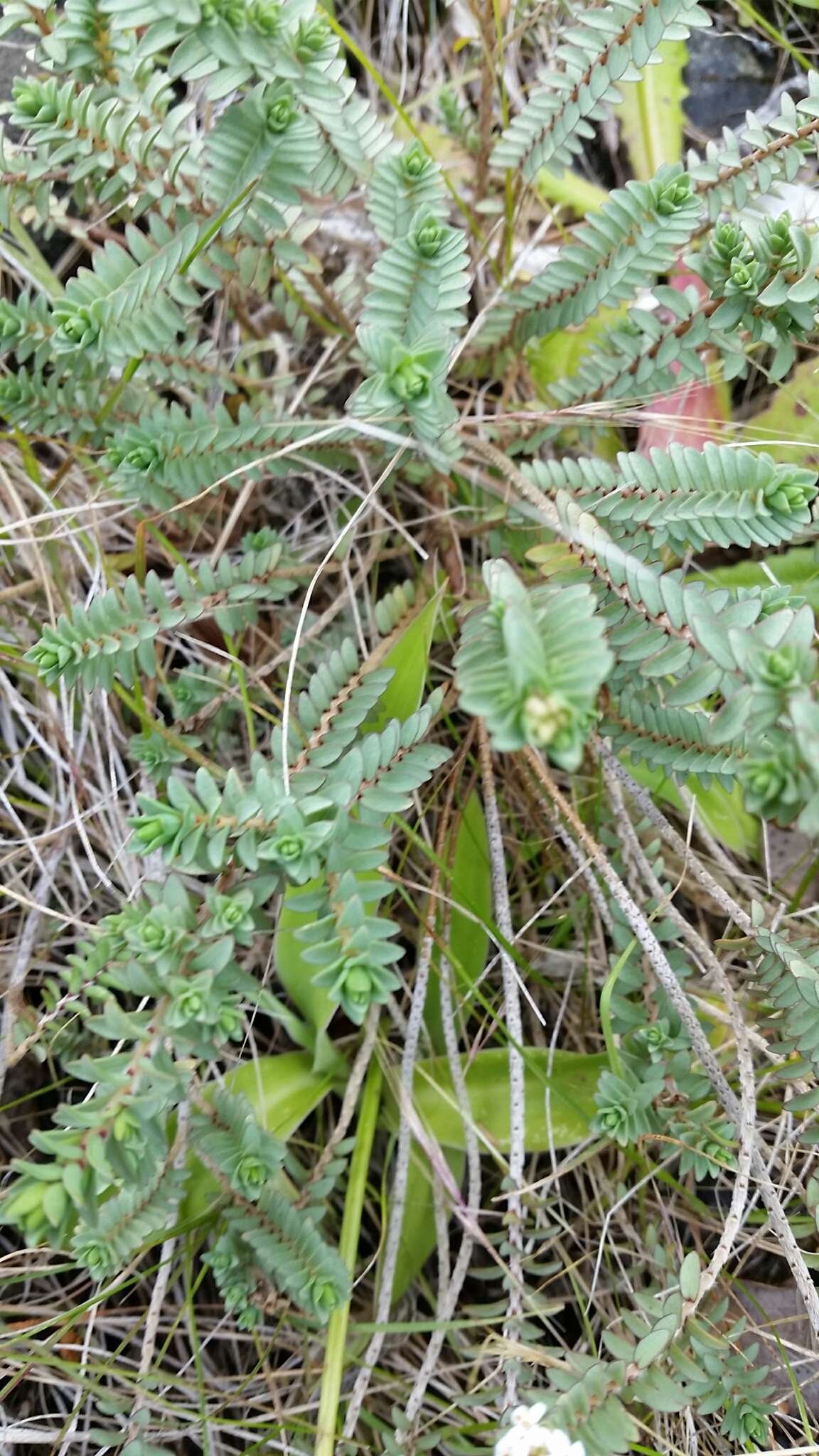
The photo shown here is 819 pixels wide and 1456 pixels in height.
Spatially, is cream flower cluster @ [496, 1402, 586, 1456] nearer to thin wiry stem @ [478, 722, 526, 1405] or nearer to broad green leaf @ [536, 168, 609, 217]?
thin wiry stem @ [478, 722, 526, 1405]

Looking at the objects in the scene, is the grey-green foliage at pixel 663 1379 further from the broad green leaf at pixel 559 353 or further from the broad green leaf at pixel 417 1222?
the broad green leaf at pixel 559 353

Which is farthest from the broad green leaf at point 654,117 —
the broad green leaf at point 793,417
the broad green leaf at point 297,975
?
the broad green leaf at point 297,975

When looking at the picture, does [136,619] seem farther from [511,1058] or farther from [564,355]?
[564,355]

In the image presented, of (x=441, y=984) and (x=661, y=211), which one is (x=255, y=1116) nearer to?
(x=441, y=984)

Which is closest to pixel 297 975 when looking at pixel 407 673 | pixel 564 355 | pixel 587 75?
pixel 407 673

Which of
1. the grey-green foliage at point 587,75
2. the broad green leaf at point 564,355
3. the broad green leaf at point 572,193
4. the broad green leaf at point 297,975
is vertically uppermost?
the grey-green foliage at point 587,75

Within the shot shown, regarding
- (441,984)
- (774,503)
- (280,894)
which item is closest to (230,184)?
(774,503)

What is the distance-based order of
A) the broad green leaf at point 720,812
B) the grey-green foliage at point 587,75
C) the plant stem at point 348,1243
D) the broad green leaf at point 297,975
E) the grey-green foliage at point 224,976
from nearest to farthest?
1. the grey-green foliage at point 224,976
2. the grey-green foliage at point 587,75
3. the plant stem at point 348,1243
4. the broad green leaf at point 297,975
5. the broad green leaf at point 720,812

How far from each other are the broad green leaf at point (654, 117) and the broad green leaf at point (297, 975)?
2.29 m

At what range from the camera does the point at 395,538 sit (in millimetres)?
2703

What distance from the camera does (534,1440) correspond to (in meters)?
1.56

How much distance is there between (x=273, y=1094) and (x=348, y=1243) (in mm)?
334

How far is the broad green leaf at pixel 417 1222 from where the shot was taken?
2.25 metres

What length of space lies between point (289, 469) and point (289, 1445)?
6.89ft
